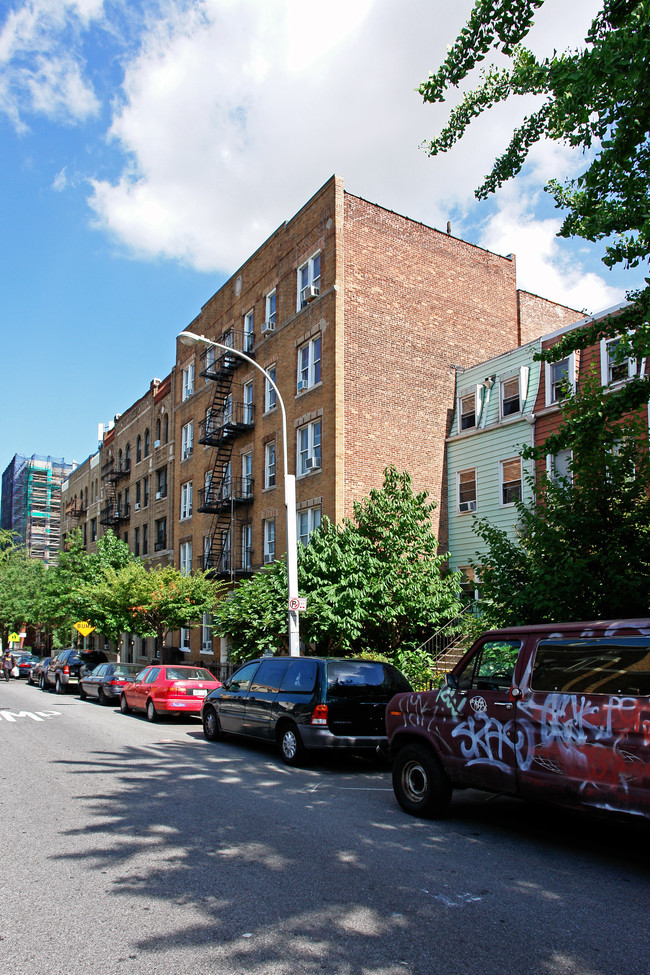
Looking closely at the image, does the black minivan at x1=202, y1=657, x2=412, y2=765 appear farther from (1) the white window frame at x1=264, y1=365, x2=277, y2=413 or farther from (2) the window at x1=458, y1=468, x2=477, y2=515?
(1) the white window frame at x1=264, y1=365, x2=277, y2=413

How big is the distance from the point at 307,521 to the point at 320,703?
12959mm

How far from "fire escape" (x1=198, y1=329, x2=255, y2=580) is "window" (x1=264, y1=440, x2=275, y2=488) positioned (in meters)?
1.15

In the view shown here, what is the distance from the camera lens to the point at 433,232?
25969 millimetres

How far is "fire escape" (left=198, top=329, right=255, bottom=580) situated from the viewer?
28.4 meters

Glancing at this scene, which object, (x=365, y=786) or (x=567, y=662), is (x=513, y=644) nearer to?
(x=567, y=662)

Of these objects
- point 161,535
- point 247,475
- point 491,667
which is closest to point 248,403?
point 247,475

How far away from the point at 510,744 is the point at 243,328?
25.8m

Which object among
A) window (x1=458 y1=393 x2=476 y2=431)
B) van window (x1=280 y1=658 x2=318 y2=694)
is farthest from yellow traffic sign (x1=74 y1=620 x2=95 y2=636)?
van window (x1=280 y1=658 x2=318 y2=694)

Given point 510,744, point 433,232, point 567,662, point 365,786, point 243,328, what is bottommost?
point 365,786

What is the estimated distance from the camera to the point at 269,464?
2741 centimetres

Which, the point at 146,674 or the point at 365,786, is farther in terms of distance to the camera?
the point at 146,674

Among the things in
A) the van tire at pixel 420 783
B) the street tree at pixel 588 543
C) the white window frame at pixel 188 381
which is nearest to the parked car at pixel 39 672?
the white window frame at pixel 188 381

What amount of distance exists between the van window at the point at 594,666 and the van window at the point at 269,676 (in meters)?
6.45

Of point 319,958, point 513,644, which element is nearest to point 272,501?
point 513,644
